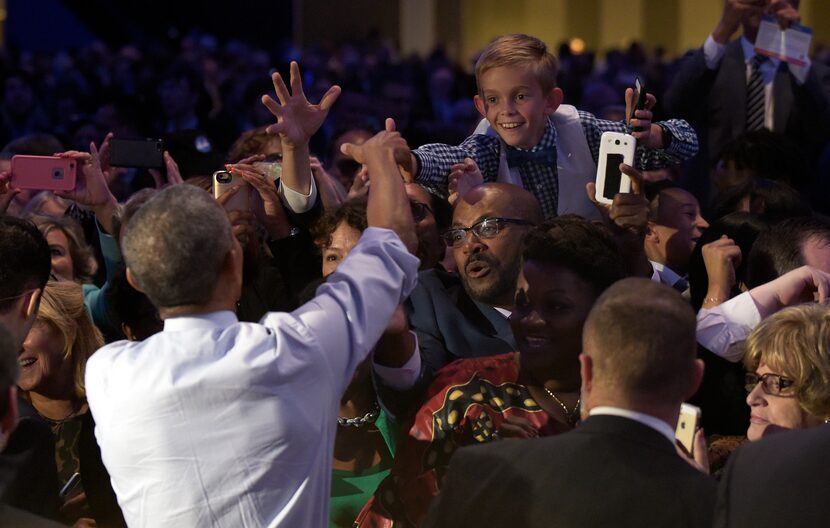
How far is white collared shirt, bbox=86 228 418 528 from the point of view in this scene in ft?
A: 8.26

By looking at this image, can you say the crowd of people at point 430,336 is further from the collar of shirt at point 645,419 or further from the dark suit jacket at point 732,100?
the dark suit jacket at point 732,100

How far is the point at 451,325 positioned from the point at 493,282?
0.70ft

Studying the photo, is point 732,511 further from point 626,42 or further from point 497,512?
point 626,42

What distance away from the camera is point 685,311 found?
2436 millimetres

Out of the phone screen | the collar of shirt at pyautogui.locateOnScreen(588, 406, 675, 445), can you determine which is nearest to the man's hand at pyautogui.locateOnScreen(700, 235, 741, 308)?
the phone screen

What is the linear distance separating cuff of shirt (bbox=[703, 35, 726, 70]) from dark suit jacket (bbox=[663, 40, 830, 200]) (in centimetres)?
2

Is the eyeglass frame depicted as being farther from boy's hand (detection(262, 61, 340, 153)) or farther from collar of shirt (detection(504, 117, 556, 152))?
boy's hand (detection(262, 61, 340, 153))

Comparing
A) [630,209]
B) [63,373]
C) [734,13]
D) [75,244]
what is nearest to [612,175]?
[630,209]

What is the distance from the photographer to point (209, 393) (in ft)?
8.23

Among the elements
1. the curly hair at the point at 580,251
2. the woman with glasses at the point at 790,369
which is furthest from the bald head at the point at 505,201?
the woman with glasses at the point at 790,369

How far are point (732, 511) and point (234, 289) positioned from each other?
1.06 metres

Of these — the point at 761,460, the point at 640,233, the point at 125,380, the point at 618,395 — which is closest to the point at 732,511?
the point at 761,460

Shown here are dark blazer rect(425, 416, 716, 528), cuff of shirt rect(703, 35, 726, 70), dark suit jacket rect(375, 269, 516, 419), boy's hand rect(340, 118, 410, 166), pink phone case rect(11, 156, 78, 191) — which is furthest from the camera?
cuff of shirt rect(703, 35, 726, 70)

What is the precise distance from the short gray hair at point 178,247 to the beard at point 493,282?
1362 mm
